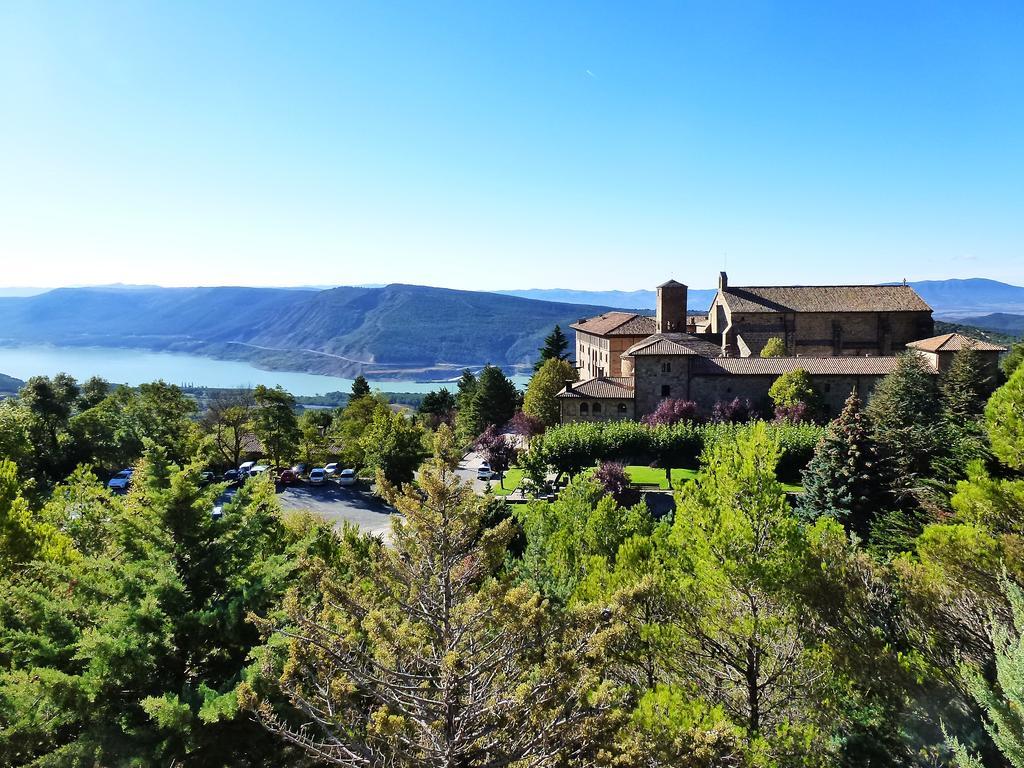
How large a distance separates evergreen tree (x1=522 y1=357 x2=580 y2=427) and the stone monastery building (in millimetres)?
1899

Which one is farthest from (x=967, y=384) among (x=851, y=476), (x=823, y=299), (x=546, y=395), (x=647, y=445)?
(x=546, y=395)

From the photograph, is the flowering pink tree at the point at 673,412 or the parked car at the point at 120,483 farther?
the flowering pink tree at the point at 673,412

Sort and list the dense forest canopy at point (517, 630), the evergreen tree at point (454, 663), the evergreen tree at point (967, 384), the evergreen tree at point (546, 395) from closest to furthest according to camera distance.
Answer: the evergreen tree at point (454, 663) → the dense forest canopy at point (517, 630) → the evergreen tree at point (967, 384) → the evergreen tree at point (546, 395)

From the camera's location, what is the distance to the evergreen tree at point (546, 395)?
156 feet

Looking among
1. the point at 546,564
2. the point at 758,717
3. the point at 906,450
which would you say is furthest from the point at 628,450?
the point at 758,717

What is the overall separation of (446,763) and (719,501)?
7.08 m

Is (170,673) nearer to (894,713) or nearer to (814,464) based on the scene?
(894,713)

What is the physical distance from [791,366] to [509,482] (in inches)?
877

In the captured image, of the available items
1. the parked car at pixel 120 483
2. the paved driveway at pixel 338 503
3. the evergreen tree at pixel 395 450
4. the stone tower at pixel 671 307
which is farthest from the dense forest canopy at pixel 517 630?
the stone tower at pixel 671 307

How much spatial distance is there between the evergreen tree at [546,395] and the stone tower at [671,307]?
47.4 feet

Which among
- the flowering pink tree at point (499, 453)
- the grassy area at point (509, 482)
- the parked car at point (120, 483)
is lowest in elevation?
the grassy area at point (509, 482)

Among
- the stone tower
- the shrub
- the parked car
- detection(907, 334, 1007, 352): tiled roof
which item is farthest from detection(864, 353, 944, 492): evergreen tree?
the parked car

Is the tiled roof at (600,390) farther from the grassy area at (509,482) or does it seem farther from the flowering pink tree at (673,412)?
the grassy area at (509,482)

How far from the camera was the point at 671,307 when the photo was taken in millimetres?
60969
